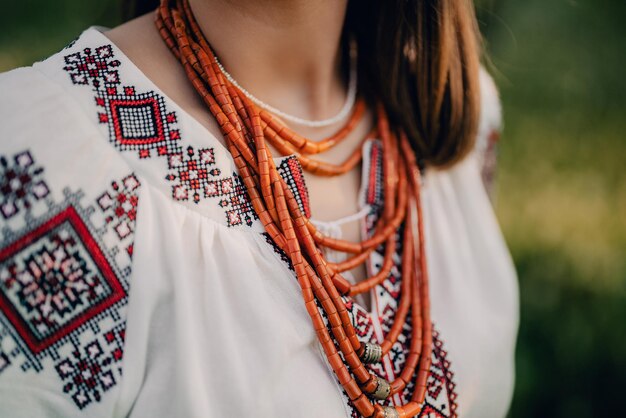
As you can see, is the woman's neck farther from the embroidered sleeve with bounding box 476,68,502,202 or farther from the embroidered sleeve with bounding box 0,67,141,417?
the embroidered sleeve with bounding box 476,68,502,202

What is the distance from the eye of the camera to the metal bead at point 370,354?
105cm

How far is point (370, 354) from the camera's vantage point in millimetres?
1049

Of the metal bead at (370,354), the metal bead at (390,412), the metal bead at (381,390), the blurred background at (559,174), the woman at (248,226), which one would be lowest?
the blurred background at (559,174)

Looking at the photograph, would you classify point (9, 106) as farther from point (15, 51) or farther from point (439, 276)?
point (15, 51)

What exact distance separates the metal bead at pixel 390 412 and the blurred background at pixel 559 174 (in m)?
1.35

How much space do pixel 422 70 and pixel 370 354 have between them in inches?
27.7

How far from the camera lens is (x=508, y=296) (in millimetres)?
1413

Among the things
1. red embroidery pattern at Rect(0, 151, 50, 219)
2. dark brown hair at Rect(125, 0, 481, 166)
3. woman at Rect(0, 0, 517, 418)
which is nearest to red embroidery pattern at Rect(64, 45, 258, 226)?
woman at Rect(0, 0, 517, 418)

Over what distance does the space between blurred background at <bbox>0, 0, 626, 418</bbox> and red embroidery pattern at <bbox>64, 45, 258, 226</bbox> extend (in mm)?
1271

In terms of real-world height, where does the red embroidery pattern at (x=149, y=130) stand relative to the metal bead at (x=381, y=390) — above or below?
above

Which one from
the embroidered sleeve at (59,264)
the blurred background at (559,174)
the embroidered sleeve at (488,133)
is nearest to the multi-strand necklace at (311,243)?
the embroidered sleeve at (59,264)

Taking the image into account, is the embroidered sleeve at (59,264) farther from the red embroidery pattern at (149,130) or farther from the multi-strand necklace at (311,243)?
the multi-strand necklace at (311,243)

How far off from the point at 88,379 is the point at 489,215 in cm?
101

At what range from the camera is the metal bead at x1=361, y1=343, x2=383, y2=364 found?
1046 mm
